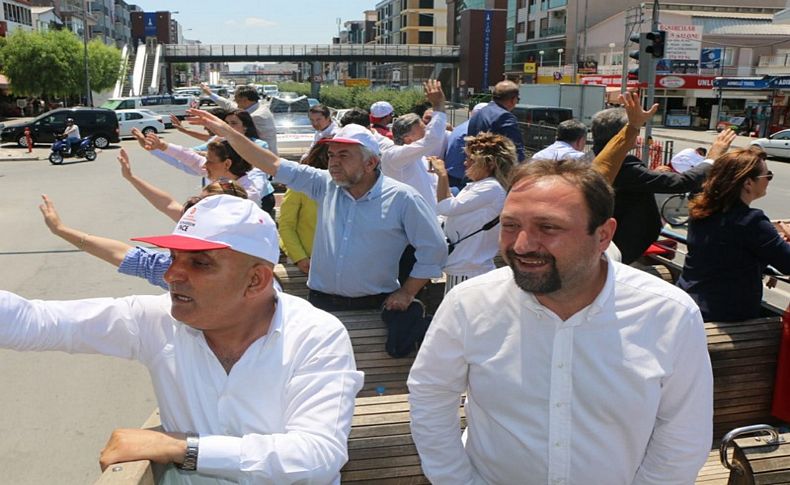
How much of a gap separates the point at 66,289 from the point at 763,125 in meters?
40.7

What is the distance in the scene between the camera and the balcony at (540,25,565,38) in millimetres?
70938

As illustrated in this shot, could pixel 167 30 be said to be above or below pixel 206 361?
above

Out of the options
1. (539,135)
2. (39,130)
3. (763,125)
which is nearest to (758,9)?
(763,125)

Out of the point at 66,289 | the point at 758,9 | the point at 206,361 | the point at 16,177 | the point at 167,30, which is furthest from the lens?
the point at 167,30

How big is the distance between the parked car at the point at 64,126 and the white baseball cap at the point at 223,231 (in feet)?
98.2

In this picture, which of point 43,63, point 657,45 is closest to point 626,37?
point 657,45

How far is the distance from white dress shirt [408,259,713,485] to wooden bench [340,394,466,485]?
0.61m

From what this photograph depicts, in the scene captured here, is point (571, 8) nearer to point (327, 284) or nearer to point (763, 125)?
point (763, 125)

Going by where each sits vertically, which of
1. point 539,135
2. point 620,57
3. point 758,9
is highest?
point 758,9

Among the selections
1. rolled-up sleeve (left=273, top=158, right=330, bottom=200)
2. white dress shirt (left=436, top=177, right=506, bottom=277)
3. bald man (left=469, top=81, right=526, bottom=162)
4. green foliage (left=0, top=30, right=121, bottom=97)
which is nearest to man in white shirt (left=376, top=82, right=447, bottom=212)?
bald man (left=469, top=81, right=526, bottom=162)

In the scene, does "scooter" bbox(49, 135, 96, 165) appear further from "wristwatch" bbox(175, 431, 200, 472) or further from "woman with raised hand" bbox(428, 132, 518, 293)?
"wristwatch" bbox(175, 431, 200, 472)

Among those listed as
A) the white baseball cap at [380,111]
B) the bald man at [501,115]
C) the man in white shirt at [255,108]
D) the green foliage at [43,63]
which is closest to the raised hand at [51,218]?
the bald man at [501,115]

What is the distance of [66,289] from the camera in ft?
26.6

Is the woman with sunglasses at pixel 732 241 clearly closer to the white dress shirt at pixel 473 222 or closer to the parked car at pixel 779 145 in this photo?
the white dress shirt at pixel 473 222
